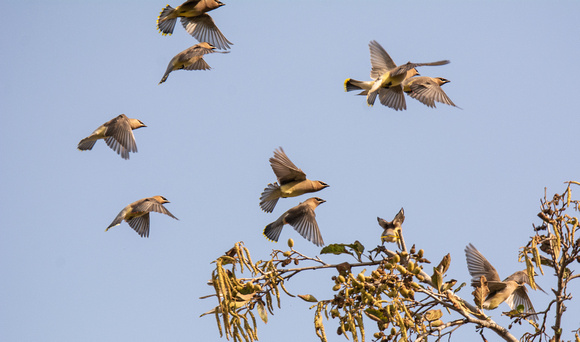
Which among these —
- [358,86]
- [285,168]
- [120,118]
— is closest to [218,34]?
[120,118]

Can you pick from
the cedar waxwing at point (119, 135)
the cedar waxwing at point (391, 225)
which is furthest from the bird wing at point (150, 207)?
the cedar waxwing at point (391, 225)

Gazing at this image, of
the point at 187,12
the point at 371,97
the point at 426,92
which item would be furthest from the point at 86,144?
the point at 426,92

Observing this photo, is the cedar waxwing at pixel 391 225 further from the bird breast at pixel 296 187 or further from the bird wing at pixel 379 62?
the bird wing at pixel 379 62

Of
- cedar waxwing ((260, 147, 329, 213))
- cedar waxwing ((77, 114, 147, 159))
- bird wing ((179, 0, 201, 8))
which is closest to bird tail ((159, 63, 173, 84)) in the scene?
cedar waxwing ((77, 114, 147, 159))

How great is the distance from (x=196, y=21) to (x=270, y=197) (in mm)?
3127

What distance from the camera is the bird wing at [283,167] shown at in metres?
6.54

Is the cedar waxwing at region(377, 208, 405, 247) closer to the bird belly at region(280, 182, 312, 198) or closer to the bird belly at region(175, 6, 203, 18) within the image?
the bird belly at region(280, 182, 312, 198)

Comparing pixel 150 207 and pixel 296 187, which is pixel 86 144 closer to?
pixel 150 207

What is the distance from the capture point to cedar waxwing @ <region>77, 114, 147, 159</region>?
840 centimetres

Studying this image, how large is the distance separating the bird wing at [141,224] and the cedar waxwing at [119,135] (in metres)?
0.67

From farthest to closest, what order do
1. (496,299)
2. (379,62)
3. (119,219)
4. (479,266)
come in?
(119,219) < (379,62) < (479,266) < (496,299)

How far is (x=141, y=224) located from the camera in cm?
873

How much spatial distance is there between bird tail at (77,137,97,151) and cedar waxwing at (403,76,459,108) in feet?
11.3

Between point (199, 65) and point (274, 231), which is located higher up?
point (199, 65)
